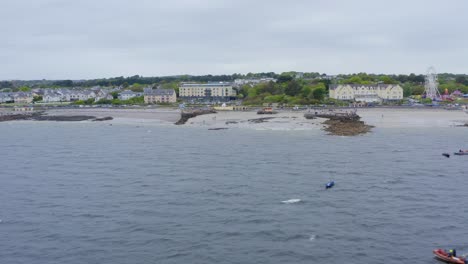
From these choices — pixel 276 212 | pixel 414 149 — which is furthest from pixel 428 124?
pixel 276 212

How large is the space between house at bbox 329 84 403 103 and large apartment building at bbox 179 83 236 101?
1113 inches

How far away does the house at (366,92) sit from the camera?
9675 cm

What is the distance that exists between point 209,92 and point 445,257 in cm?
10232

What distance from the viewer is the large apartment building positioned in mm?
115963

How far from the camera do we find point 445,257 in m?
17.1

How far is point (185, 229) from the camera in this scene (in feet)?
67.5

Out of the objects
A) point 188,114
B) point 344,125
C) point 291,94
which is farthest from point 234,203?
point 291,94

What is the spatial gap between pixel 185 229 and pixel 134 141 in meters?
27.7

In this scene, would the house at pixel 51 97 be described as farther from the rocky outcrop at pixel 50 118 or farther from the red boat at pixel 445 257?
the red boat at pixel 445 257

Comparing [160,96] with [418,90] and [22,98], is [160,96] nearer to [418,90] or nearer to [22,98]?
[22,98]

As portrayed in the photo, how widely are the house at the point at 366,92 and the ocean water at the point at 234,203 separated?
54.4 meters

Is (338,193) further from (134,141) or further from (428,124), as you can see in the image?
(428,124)

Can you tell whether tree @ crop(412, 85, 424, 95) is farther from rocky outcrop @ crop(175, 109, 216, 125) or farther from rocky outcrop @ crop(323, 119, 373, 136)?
rocky outcrop @ crop(323, 119, 373, 136)

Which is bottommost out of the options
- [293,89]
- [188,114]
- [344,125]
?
[344,125]
